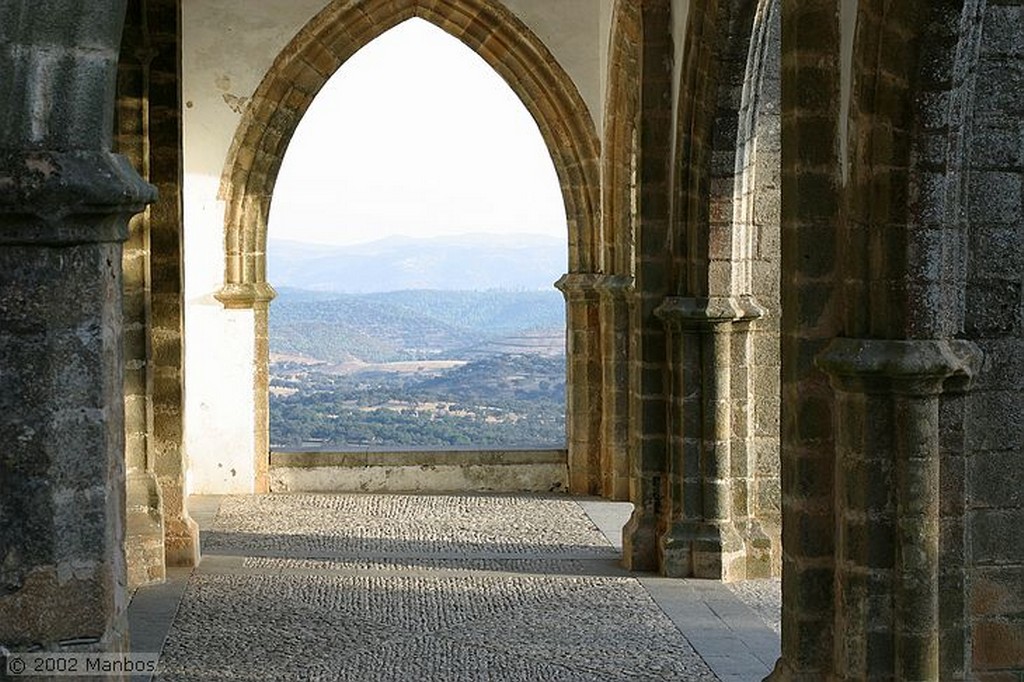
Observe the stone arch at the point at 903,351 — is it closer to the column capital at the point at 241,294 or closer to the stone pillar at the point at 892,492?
the stone pillar at the point at 892,492

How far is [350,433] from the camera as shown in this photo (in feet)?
81.1

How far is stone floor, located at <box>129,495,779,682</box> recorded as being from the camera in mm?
8273

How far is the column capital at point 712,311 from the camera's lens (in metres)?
10.1

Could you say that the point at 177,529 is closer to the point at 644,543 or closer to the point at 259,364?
the point at 644,543

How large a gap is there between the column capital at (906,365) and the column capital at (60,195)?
2.95m

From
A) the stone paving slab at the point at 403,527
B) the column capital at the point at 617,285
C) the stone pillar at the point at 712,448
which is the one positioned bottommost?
the stone paving slab at the point at 403,527

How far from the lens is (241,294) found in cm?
1407

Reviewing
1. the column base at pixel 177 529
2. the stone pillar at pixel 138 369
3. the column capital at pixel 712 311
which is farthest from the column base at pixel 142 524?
the column capital at pixel 712 311

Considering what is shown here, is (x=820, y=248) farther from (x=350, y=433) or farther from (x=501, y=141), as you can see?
(x=501, y=141)

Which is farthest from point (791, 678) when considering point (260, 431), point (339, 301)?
point (339, 301)

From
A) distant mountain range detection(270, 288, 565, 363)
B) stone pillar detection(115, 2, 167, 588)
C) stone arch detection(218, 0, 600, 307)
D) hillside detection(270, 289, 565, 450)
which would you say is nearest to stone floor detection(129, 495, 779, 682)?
stone pillar detection(115, 2, 167, 588)

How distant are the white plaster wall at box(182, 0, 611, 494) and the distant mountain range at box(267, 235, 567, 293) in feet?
80.2

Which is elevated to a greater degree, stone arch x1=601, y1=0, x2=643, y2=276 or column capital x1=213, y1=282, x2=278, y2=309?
stone arch x1=601, y1=0, x2=643, y2=276

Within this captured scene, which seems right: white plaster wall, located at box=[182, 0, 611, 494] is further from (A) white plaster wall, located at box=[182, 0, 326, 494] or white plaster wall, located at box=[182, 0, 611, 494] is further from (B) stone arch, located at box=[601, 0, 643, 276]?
(B) stone arch, located at box=[601, 0, 643, 276]
